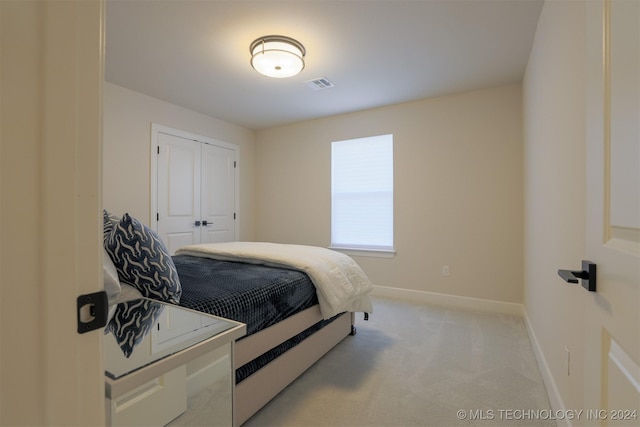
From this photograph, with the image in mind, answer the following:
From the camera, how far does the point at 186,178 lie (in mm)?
3951

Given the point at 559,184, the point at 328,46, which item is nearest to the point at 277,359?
the point at 559,184

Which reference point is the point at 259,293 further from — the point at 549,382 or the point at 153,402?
the point at 549,382

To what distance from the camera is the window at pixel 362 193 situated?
3.87 meters

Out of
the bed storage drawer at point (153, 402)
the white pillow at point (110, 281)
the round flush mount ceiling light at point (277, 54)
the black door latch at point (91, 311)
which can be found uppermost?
Result: the round flush mount ceiling light at point (277, 54)

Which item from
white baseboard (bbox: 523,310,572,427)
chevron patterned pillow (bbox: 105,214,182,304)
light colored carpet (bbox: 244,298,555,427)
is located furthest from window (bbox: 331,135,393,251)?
chevron patterned pillow (bbox: 105,214,182,304)

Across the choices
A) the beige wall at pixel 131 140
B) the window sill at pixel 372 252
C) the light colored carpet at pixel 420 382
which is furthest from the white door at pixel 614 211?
the beige wall at pixel 131 140

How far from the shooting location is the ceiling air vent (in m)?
3.05

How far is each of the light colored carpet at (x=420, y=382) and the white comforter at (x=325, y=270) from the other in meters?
0.37

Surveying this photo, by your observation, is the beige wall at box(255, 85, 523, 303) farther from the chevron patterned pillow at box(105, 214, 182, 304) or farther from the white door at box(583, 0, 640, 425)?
the chevron patterned pillow at box(105, 214, 182, 304)

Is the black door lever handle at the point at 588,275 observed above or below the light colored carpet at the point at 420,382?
above

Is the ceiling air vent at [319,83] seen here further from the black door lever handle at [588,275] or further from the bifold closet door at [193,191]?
the black door lever handle at [588,275]

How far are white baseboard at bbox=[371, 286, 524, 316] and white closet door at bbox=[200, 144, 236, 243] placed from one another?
2449 millimetres

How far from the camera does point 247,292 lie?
1541 millimetres

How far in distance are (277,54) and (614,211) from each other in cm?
228
